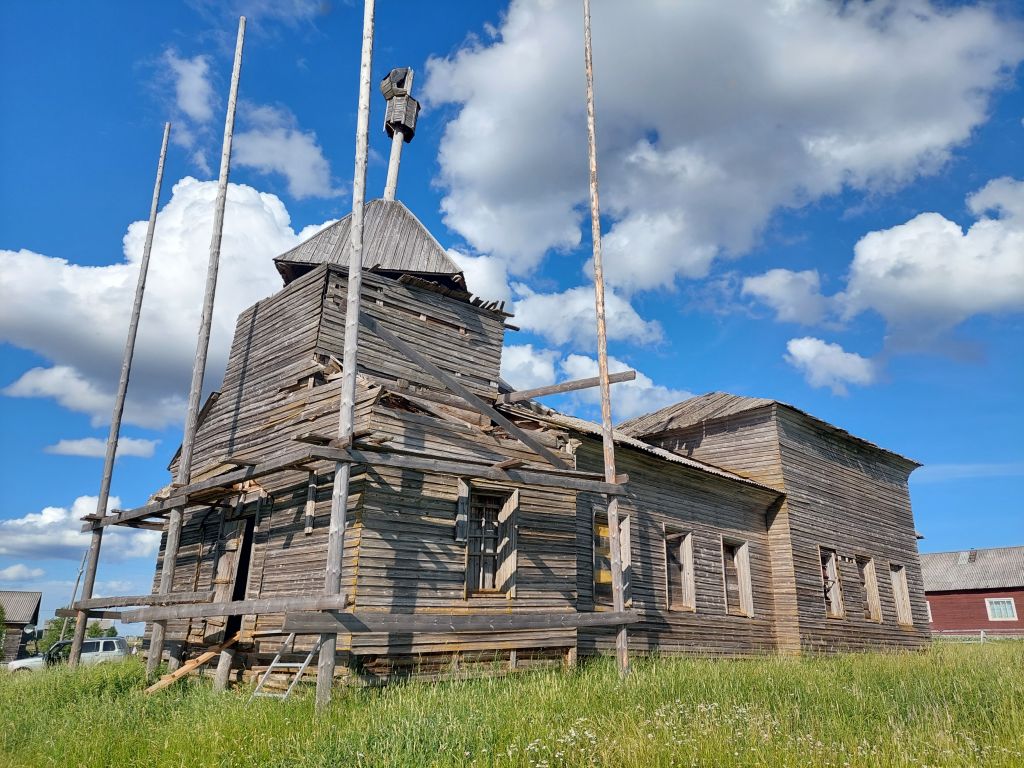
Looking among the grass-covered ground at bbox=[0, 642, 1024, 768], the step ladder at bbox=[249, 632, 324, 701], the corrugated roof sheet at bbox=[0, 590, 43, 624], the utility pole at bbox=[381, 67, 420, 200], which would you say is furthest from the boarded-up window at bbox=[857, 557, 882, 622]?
the corrugated roof sheet at bbox=[0, 590, 43, 624]

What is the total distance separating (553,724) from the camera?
7523 mm

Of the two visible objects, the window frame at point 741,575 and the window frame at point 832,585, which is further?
the window frame at point 832,585

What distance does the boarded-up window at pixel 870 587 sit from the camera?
22141 millimetres

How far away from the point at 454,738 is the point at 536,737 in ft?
2.72

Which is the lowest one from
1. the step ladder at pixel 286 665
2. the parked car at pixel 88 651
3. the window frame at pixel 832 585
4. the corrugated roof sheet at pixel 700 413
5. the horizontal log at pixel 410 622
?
the parked car at pixel 88 651

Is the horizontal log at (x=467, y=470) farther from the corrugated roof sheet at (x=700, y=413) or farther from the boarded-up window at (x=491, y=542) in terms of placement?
the corrugated roof sheet at (x=700, y=413)

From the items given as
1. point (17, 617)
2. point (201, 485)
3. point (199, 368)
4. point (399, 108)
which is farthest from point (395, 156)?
point (17, 617)

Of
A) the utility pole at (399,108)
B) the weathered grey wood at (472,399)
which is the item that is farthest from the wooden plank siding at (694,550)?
the utility pole at (399,108)

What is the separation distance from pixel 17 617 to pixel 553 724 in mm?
48839

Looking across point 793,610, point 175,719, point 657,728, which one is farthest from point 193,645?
point 793,610

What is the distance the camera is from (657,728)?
23.1ft

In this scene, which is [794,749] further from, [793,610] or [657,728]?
[793,610]

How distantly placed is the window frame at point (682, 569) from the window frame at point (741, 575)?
1390mm

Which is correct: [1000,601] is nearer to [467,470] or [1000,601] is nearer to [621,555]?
[621,555]
